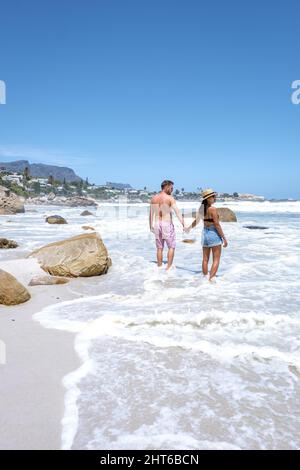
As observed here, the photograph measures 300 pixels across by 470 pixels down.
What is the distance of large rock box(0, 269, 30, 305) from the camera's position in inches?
192

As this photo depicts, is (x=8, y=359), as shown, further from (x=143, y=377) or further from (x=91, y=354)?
(x=143, y=377)

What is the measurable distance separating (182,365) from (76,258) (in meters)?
4.25

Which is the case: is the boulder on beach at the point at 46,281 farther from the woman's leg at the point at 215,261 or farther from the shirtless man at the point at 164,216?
the woman's leg at the point at 215,261

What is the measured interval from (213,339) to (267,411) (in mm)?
1251

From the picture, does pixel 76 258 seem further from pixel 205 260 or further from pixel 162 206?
pixel 205 260

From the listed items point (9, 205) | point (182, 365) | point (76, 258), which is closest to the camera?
point (182, 365)

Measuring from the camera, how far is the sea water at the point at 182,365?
7.44ft

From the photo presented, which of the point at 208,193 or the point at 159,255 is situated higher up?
the point at 208,193

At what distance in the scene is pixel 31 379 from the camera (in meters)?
2.87

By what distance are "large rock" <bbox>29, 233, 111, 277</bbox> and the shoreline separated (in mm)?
2140

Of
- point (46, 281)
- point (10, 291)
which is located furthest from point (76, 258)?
point (10, 291)

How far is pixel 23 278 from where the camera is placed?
21.4 feet

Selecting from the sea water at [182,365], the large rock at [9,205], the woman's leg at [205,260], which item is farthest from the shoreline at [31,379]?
the large rock at [9,205]
